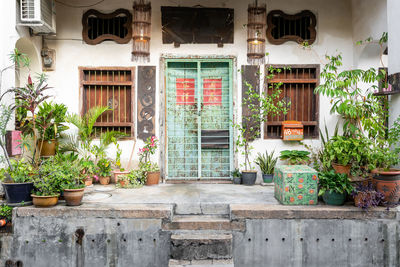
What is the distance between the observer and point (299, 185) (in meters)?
4.36

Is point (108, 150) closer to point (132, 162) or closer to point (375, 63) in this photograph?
point (132, 162)

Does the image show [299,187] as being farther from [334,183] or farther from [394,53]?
[394,53]

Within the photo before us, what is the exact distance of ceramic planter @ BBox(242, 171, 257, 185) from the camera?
234 inches

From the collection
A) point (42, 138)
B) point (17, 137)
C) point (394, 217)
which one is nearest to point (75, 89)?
point (42, 138)

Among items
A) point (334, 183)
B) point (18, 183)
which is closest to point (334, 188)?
point (334, 183)

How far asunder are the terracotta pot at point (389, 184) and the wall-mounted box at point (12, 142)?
215 inches

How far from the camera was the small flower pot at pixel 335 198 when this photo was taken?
14.0 ft

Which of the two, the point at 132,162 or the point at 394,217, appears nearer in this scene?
the point at 394,217

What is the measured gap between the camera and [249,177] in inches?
235

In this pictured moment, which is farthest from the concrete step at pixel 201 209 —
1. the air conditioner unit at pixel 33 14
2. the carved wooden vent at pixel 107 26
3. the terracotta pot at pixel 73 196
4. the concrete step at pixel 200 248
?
the air conditioner unit at pixel 33 14

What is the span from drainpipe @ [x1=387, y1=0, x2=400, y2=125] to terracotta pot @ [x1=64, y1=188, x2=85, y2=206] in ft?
15.9

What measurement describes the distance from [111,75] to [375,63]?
5.52 metres

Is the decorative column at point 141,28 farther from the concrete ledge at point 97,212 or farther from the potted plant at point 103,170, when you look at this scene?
the concrete ledge at point 97,212

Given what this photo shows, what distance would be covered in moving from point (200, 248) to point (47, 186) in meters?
2.32
